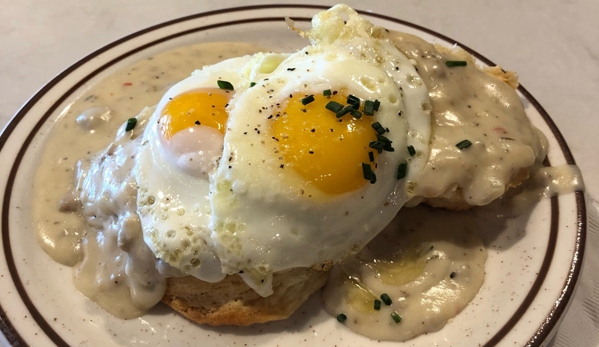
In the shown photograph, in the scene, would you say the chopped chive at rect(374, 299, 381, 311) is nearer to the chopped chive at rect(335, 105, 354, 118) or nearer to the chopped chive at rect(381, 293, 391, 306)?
the chopped chive at rect(381, 293, 391, 306)

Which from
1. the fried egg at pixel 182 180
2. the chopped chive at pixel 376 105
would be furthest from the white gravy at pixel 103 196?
the chopped chive at pixel 376 105

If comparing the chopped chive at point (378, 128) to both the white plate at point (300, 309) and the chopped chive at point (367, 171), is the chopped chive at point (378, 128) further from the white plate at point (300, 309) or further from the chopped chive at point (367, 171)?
the white plate at point (300, 309)

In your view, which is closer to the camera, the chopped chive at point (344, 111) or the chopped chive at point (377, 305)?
the chopped chive at point (344, 111)

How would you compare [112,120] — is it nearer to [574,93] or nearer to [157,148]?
[157,148]

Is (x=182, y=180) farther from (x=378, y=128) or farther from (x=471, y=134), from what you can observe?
(x=471, y=134)

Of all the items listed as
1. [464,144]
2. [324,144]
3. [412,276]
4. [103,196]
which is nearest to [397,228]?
[412,276]

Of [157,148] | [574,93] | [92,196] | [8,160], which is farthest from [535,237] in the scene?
[8,160]
